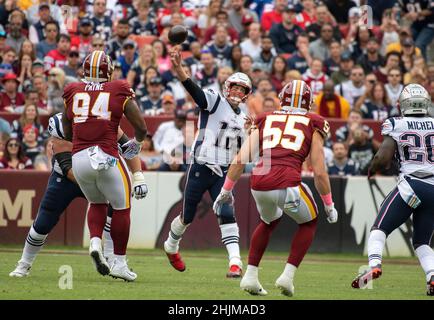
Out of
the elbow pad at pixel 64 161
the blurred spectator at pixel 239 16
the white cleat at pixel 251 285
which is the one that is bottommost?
the white cleat at pixel 251 285

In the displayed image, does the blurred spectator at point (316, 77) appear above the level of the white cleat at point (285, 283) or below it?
above

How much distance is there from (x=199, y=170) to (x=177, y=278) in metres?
1.24

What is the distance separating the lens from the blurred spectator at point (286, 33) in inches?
778

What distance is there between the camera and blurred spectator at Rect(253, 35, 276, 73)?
19109mm

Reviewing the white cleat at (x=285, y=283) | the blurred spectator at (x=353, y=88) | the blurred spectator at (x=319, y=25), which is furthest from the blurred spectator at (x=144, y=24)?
the white cleat at (x=285, y=283)

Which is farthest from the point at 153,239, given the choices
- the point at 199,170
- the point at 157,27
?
the point at 157,27

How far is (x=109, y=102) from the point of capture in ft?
34.3

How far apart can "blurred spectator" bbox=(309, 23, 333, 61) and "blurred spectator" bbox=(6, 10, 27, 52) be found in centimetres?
515

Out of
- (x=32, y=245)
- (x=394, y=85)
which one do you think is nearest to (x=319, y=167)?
(x=32, y=245)

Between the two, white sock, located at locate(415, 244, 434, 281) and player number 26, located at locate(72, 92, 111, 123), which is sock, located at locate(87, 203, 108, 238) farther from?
white sock, located at locate(415, 244, 434, 281)

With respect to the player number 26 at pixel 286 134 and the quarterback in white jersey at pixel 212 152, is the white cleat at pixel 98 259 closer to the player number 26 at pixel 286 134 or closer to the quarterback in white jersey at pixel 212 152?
the quarterback in white jersey at pixel 212 152

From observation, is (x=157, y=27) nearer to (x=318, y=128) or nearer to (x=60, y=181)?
(x=60, y=181)

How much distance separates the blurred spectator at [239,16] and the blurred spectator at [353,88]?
256 cm

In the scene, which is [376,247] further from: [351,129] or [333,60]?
[333,60]
